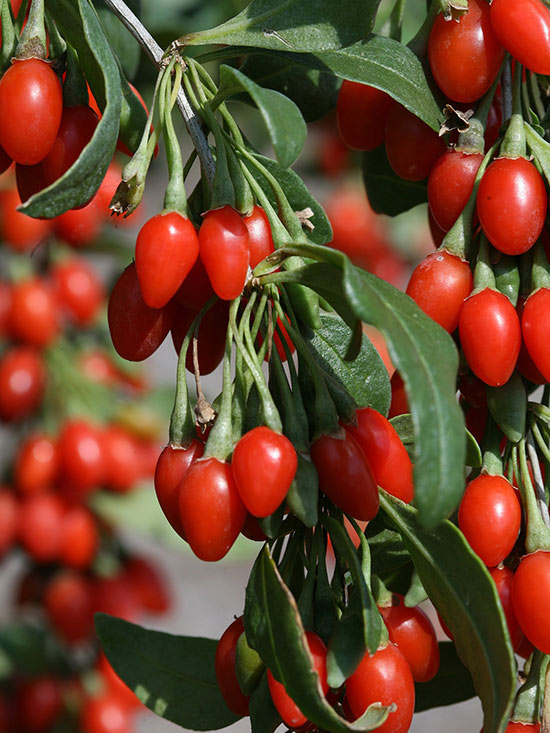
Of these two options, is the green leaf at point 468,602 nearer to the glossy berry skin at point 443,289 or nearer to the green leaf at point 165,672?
the glossy berry skin at point 443,289

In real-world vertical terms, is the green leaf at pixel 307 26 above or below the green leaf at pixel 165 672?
above

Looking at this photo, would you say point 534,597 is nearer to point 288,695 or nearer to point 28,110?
point 288,695

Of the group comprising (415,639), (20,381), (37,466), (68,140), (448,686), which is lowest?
(37,466)

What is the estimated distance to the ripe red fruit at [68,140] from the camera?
2.15ft

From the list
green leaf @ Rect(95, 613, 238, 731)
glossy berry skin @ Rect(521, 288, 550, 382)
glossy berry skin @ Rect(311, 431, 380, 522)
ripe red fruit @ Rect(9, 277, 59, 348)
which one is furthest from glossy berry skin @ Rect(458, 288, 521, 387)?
ripe red fruit @ Rect(9, 277, 59, 348)

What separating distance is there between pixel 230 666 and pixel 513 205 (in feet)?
1.11

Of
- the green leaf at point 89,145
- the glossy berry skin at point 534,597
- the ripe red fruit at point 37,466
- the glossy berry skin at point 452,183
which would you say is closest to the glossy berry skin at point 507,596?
the glossy berry skin at point 534,597

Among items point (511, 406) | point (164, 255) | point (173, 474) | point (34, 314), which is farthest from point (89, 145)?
point (34, 314)

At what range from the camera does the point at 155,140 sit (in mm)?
605

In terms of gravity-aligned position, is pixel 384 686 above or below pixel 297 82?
below

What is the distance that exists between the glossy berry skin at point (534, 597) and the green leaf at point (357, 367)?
0.46 ft

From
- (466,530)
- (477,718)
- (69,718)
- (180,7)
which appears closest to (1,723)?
(69,718)

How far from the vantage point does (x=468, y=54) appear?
666mm

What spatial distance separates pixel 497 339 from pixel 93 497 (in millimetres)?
1261
